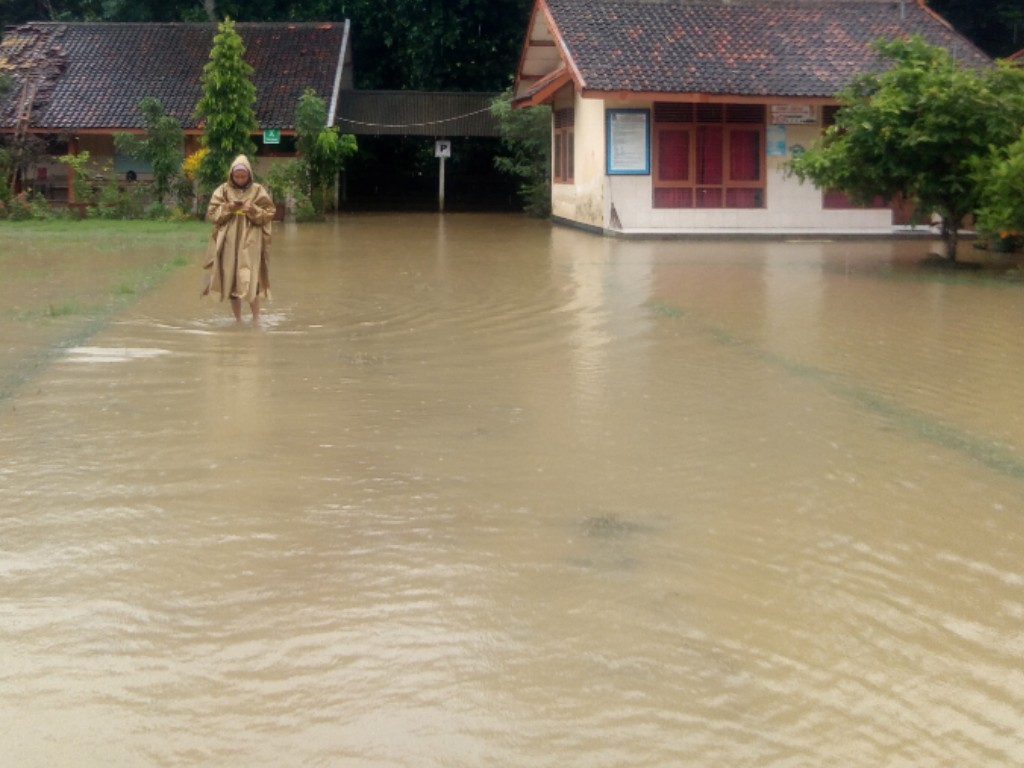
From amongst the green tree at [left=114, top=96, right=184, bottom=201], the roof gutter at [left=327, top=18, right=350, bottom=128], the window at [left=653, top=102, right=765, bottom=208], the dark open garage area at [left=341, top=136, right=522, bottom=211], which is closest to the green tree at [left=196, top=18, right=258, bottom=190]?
the green tree at [left=114, top=96, right=184, bottom=201]

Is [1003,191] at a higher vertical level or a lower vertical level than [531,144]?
lower

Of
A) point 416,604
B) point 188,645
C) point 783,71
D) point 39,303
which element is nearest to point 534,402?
point 416,604

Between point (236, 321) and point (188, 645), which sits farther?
point (236, 321)

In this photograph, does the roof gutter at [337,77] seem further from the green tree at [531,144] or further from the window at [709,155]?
the window at [709,155]

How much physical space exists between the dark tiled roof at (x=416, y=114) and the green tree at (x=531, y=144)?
2.57 meters

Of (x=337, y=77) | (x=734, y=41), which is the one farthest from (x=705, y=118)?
(x=337, y=77)

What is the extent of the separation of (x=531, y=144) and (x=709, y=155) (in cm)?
883

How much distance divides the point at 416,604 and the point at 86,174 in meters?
26.0

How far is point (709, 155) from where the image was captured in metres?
24.8

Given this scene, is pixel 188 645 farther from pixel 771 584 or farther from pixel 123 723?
pixel 771 584

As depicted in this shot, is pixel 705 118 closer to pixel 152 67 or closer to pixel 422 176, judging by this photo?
pixel 152 67

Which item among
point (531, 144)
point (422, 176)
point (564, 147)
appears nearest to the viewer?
point (564, 147)

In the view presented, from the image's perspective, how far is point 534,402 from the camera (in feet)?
28.9

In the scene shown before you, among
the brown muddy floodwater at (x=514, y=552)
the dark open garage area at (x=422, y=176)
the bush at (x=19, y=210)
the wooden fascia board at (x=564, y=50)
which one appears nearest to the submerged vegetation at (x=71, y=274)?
the brown muddy floodwater at (x=514, y=552)
